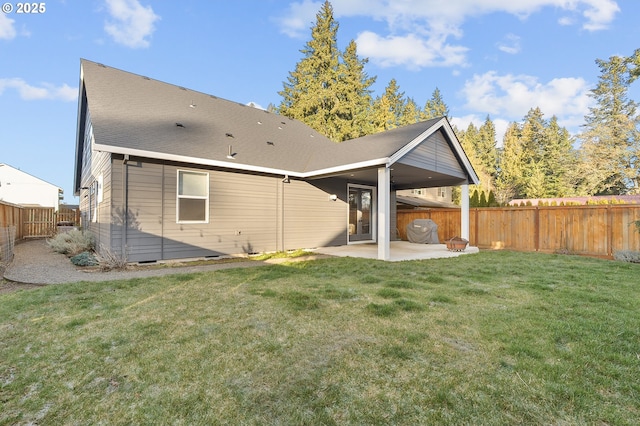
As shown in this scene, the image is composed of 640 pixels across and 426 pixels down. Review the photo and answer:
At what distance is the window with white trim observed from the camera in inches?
313

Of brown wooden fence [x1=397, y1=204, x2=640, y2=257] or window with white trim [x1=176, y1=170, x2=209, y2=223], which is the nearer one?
window with white trim [x1=176, y1=170, x2=209, y2=223]

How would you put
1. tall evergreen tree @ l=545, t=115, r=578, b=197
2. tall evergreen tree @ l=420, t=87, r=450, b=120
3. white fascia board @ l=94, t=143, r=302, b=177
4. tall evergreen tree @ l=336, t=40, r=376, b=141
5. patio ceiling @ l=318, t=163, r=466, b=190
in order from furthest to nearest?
tall evergreen tree @ l=420, t=87, r=450, b=120 → tall evergreen tree @ l=545, t=115, r=578, b=197 → tall evergreen tree @ l=336, t=40, r=376, b=141 → patio ceiling @ l=318, t=163, r=466, b=190 → white fascia board @ l=94, t=143, r=302, b=177

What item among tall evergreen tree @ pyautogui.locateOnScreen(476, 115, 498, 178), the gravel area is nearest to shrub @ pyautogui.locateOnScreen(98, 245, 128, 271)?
the gravel area

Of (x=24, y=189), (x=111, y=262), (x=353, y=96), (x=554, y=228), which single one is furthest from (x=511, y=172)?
(x=24, y=189)

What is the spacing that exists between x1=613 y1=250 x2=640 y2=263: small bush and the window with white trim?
12159mm

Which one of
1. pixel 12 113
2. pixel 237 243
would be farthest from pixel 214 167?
pixel 12 113

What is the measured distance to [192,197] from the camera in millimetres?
8094

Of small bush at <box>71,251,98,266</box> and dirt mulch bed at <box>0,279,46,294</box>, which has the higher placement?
small bush at <box>71,251,98,266</box>

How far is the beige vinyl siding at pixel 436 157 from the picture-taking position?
9047mm

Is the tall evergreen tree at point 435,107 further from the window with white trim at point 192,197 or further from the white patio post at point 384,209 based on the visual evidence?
the window with white trim at point 192,197

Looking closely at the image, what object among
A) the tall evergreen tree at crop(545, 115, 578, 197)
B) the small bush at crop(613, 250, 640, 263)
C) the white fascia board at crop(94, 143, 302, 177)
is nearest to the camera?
the white fascia board at crop(94, 143, 302, 177)

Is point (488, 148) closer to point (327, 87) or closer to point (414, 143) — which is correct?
point (327, 87)

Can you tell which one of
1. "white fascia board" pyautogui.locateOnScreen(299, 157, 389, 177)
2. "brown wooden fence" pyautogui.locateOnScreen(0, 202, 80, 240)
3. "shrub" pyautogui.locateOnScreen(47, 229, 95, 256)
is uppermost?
"white fascia board" pyautogui.locateOnScreen(299, 157, 389, 177)

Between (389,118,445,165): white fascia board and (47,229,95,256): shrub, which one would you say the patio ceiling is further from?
(47,229,95,256): shrub
